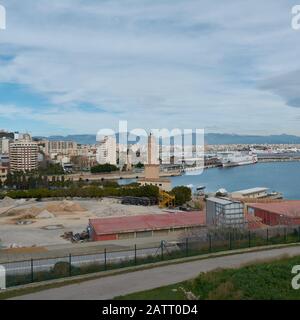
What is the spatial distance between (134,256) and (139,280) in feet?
5.03

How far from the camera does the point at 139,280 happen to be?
17.8ft

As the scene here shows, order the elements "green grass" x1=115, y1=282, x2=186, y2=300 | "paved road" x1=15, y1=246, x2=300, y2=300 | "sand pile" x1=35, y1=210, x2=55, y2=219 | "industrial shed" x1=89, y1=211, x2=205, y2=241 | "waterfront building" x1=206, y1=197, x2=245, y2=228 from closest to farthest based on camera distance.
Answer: "green grass" x1=115, y1=282, x2=186, y2=300
"paved road" x1=15, y1=246, x2=300, y2=300
"waterfront building" x1=206, y1=197, x2=245, y2=228
"industrial shed" x1=89, y1=211, x2=205, y2=241
"sand pile" x1=35, y1=210, x2=55, y2=219

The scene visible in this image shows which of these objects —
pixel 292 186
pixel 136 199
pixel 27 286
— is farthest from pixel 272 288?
pixel 292 186

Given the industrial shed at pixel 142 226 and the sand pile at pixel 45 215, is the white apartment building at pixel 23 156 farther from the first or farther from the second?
the industrial shed at pixel 142 226

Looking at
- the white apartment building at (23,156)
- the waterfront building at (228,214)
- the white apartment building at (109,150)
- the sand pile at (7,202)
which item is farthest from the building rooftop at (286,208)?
the white apartment building at (109,150)

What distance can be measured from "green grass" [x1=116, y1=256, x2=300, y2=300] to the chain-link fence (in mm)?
1598

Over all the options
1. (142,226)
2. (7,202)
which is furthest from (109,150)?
(142,226)

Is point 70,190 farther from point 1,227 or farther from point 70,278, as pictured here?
point 70,278

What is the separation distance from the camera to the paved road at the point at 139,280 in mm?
4848

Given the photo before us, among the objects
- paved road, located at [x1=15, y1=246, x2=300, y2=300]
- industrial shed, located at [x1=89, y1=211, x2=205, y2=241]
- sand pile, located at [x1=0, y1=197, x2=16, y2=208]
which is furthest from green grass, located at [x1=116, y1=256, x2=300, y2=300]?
sand pile, located at [x1=0, y1=197, x2=16, y2=208]

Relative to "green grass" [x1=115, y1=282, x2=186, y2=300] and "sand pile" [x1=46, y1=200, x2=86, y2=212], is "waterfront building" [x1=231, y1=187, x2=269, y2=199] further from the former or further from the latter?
"green grass" [x1=115, y1=282, x2=186, y2=300]

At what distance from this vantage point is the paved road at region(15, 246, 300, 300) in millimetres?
4848

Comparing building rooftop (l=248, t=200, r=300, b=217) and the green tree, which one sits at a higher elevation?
building rooftop (l=248, t=200, r=300, b=217)

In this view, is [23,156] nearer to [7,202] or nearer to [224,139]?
[7,202]
